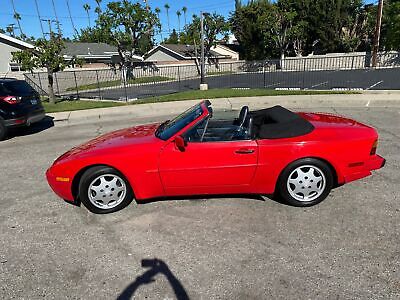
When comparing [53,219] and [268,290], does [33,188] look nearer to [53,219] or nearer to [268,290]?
[53,219]

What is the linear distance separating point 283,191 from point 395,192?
160 centimetres

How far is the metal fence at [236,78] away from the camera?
1920 cm

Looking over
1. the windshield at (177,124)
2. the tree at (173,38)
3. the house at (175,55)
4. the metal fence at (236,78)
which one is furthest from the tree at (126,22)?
the tree at (173,38)

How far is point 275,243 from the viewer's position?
3.05m

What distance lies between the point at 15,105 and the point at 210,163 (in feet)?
22.3

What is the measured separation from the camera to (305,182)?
11.8 ft

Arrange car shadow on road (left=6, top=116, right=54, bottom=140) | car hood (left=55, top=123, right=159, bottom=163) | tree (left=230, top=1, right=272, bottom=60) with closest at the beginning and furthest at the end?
car hood (left=55, top=123, right=159, bottom=163) → car shadow on road (left=6, top=116, right=54, bottom=140) → tree (left=230, top=1, right=272, bottom=60)

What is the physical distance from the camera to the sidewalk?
36.9 ft

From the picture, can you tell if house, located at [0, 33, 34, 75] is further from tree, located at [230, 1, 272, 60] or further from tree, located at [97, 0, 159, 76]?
tree, located at [230, 1, 272, 60]

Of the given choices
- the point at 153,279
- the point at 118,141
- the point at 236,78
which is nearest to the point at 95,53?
the point at 236,78

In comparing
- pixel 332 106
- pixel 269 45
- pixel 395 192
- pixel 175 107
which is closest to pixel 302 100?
pixel 332 106

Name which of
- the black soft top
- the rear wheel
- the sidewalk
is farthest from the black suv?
the black soft top

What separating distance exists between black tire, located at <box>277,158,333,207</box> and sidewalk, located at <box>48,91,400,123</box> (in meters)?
8.05

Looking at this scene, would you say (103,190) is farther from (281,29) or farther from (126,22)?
(281,29)
